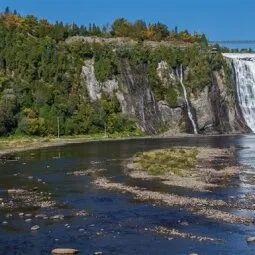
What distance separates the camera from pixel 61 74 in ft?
477

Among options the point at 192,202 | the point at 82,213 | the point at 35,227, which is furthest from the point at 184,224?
the point at 35,227

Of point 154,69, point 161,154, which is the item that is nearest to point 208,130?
point 154,69

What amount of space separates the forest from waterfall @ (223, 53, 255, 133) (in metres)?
5.69

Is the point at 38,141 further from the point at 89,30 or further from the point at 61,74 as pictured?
the point at 89,30

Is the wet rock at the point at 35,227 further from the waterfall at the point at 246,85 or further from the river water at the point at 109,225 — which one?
the waterfall at the point at 246,85

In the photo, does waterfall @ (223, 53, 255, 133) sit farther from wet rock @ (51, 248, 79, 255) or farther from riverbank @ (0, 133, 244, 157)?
wet rock @ (51, 248, 79, 255)

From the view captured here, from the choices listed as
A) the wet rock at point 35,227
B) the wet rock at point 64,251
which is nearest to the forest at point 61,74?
the wet rock at point 35,227

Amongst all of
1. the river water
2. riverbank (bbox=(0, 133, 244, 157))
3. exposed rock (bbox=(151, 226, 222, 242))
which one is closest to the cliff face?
riverbank (bbox=(0, 133, 244, 157))

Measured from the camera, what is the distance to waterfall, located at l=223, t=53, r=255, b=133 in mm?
151250

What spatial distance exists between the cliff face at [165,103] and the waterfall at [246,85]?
1596 millimetres

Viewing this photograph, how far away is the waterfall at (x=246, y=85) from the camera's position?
15125cm

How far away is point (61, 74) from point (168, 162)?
83207mm

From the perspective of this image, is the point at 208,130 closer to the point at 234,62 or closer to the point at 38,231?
the point at 234,62

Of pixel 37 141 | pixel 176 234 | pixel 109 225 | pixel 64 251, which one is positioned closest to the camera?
pixel 64 251
